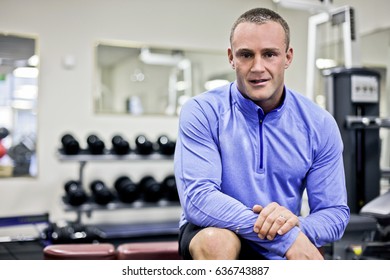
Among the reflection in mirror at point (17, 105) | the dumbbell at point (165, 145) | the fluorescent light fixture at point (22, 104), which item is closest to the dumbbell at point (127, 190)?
the dumbbell at point (165, 145)

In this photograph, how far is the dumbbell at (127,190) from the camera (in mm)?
3092

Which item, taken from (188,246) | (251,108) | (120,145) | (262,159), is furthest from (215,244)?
(120,145)

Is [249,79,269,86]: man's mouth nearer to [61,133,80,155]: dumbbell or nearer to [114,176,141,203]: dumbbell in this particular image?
[61,133,80,155]: dumbbell

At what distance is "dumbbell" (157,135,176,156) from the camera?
10.5 ft

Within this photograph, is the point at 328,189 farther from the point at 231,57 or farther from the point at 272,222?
the point at 231,57

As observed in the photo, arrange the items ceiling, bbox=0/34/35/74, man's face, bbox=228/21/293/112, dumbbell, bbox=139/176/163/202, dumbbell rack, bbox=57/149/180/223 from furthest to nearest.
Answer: dumbbell, bbox=139/176/163/202
dumbbell rack, bbox=57/149/180/223
ceiling, bbox=0/34/35/74
man's face, bbox=228/21/293/112

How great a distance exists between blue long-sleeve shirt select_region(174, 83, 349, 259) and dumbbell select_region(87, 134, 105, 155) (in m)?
2.05

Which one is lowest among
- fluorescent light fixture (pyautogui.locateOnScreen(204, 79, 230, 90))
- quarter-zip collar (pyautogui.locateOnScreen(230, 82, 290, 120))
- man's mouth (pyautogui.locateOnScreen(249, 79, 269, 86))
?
quarter-zip collar (pyautogui.locateOnScreen(230, 82, 290, 120))

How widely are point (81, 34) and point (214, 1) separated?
101 cm

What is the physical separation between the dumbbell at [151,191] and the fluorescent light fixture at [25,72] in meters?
1.63

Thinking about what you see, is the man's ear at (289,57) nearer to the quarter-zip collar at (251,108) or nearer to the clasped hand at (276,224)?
the quarter-zip collar at (251,108)

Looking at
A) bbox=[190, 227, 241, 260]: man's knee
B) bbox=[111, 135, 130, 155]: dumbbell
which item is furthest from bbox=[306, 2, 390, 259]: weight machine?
bbox=[111, 135, 130, 155]: dumbbell

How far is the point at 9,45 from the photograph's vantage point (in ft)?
4.54
